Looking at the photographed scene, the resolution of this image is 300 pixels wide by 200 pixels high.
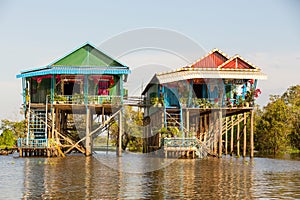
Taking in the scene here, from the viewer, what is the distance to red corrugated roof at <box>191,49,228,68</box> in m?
34.9

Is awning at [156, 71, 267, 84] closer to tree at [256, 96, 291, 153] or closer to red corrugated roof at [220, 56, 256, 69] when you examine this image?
red corrugated roof at [220, 56, 256, 69]

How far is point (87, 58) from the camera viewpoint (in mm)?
36188

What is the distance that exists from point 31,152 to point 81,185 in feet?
57.8

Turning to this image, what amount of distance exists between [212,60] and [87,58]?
8560mm

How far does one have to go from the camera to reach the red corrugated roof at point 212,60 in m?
34.9

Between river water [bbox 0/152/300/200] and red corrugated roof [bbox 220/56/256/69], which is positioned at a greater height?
red corrugated roof [bbox 220/56/256/69]

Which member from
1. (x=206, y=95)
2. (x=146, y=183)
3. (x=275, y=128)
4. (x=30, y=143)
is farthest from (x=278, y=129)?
(x=146, y=183)

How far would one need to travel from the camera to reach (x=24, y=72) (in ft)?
117

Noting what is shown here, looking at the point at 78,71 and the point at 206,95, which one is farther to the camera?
the point at 206,95

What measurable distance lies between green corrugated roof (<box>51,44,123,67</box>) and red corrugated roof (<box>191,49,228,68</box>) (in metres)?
5.48

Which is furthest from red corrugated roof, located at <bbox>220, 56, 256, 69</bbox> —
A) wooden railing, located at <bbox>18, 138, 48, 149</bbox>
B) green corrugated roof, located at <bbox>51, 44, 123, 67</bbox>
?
wooden railing, located at <bbox>18, 138, 48, 149</bbox>

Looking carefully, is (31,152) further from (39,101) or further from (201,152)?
(201,152)

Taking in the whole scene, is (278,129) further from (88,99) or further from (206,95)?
(88,99)

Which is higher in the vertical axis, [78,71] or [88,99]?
[78,71]
